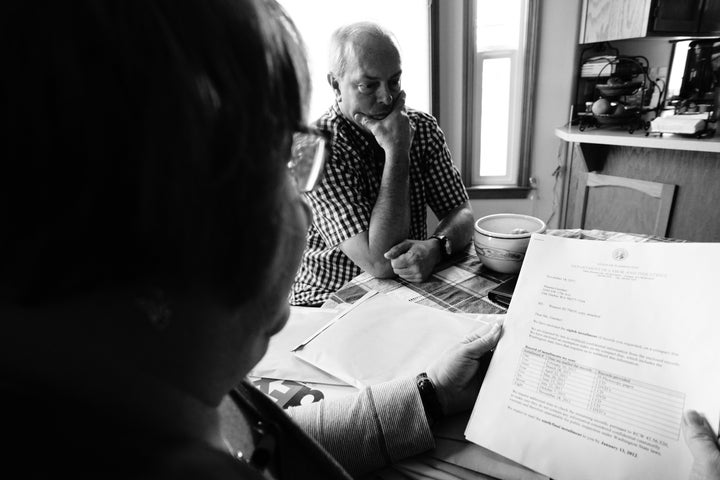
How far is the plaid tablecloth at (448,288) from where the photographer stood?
0.89m

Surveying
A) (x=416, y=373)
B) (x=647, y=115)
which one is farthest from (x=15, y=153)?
(x=647, y=115)

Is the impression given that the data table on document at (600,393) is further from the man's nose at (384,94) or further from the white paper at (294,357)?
the man's nose at (384,94)

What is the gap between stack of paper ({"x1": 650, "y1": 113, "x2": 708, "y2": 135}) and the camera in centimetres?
177

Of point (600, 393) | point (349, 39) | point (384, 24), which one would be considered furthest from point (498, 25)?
point (600, 393)

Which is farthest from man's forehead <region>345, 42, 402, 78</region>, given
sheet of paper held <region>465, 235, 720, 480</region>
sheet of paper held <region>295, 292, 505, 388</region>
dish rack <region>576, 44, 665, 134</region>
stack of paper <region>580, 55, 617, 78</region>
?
stack of paper <region>580, 55, 617, 78</region>

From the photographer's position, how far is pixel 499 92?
2373mm

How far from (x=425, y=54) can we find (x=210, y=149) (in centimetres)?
224

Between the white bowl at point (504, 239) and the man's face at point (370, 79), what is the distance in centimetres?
53

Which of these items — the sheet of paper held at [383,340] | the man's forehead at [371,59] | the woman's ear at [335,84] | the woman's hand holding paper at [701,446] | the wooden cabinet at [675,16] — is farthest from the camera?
the wooden cabinet at [675,16]

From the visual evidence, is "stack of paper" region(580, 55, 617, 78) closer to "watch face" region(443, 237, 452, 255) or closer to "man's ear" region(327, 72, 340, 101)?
"man's ear" region(327, 72, 340, 101)

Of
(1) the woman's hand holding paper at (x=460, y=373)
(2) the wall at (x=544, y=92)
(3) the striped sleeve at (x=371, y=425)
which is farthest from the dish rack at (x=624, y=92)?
(3) the striped sleeve at (x=371, y=425)

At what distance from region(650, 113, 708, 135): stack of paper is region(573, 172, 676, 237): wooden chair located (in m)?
0.25

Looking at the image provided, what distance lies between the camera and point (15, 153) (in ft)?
0.64

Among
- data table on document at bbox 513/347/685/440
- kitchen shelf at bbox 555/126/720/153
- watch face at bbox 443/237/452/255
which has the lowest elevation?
watch face at bbox 443/237/452/255
